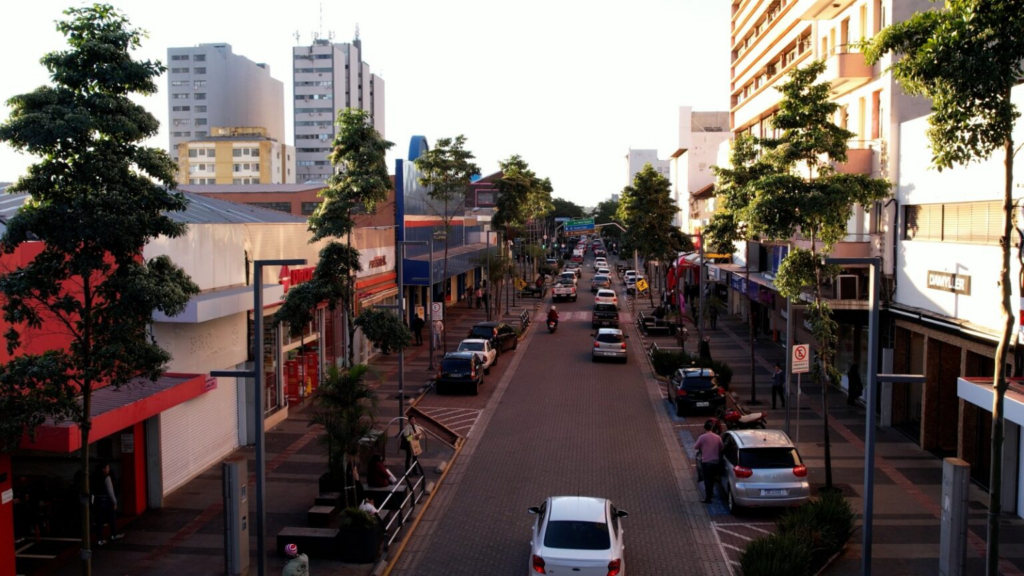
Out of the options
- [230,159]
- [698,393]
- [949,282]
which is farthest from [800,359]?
[230,159]

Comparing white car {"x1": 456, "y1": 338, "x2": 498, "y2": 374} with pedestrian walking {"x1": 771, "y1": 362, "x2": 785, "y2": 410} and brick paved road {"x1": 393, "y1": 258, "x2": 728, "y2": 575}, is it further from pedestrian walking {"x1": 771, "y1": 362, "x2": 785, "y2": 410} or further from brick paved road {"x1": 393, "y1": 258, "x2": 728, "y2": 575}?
pedestrian walking {"x1": 771, "y1": 362, "x2": 785, "y2": 410}

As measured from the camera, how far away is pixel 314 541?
48.5 ft

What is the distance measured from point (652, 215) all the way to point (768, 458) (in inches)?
1289

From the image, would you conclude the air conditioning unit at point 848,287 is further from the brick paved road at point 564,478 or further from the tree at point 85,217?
the tree at point 85,217

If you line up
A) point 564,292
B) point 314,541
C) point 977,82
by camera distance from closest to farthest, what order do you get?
point 977,82, point 314,541, point 564,292

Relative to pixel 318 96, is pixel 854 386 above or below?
below

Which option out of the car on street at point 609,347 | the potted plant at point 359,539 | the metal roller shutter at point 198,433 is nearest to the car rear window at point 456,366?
the car on street at point 609,347

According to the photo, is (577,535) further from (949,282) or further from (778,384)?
(778,384)

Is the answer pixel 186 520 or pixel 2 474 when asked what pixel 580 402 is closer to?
pixel 186 520

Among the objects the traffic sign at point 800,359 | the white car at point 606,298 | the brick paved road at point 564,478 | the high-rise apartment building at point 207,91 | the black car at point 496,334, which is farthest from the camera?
the high-rise apartment building at point 207,91

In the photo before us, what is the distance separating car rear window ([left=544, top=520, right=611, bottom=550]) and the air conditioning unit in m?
15.2

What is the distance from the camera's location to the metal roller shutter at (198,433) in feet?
60.6

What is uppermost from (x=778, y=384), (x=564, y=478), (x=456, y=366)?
(x=456, y=366)

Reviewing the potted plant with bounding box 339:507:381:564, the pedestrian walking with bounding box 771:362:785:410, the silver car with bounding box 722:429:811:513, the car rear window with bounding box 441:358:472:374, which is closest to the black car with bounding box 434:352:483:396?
the car rear window with bounding box 441:358:472:374
